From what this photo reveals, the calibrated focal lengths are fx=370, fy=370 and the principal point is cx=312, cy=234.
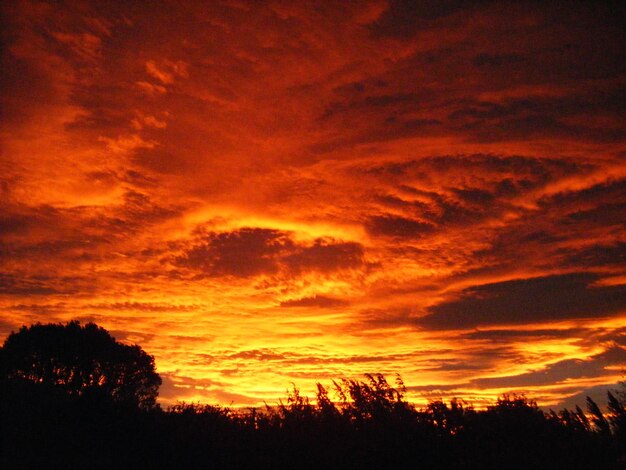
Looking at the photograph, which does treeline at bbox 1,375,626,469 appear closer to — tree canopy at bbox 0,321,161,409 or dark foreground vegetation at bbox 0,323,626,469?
dark foreground vegetation at bbox 0,323,626,469

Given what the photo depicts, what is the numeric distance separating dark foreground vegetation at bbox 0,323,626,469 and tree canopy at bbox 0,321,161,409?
2665 centimetres

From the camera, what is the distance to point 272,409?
12.9m

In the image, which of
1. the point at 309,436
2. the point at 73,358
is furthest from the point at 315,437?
the point at 73,358

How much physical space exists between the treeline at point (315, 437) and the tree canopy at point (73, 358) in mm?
26981

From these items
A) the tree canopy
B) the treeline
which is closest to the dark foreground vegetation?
the treeline

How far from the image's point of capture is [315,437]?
1056cm

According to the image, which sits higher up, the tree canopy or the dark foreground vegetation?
the tree canopy

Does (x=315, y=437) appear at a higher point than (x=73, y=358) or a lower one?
lower

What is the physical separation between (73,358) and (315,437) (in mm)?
37814

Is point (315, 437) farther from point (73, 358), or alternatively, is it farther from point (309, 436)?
point (73, 358)

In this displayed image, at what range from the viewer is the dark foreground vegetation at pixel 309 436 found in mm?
9102

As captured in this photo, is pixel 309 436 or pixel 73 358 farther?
pixel 73 358

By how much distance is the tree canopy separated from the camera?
3644 cm

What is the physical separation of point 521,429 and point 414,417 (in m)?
2.80
